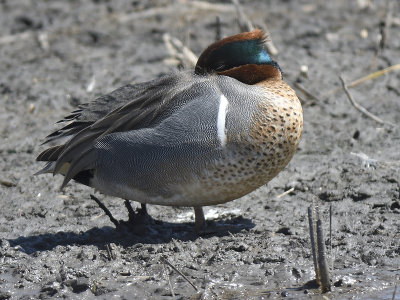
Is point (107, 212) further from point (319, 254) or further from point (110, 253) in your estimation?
point (319, 254)

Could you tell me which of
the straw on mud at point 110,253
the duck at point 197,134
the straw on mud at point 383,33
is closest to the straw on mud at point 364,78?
the straw on mud at point 383,33

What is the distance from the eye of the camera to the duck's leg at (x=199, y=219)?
5.83m

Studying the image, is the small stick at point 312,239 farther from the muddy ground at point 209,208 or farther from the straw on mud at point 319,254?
the muddy ground at point 209,208

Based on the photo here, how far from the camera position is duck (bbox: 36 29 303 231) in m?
5.40

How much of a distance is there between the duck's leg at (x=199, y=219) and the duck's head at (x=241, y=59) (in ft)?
3.08

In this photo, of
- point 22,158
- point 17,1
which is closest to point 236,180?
point 22,158

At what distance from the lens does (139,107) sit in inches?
223

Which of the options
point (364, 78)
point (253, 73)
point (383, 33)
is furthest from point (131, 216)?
point (383, 33)

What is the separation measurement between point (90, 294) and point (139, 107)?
1.31 metres

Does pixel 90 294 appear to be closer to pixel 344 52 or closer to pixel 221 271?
pixel 221 271

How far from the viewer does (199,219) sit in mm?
5840

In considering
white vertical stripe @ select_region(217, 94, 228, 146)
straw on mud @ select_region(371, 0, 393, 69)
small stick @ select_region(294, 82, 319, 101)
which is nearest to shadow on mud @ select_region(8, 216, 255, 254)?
white vertical stripe @ select_region(217, 94, 228, 146)

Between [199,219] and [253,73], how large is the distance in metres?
1.08

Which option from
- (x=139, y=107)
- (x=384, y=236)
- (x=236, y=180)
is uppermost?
(x=139, y=107)
